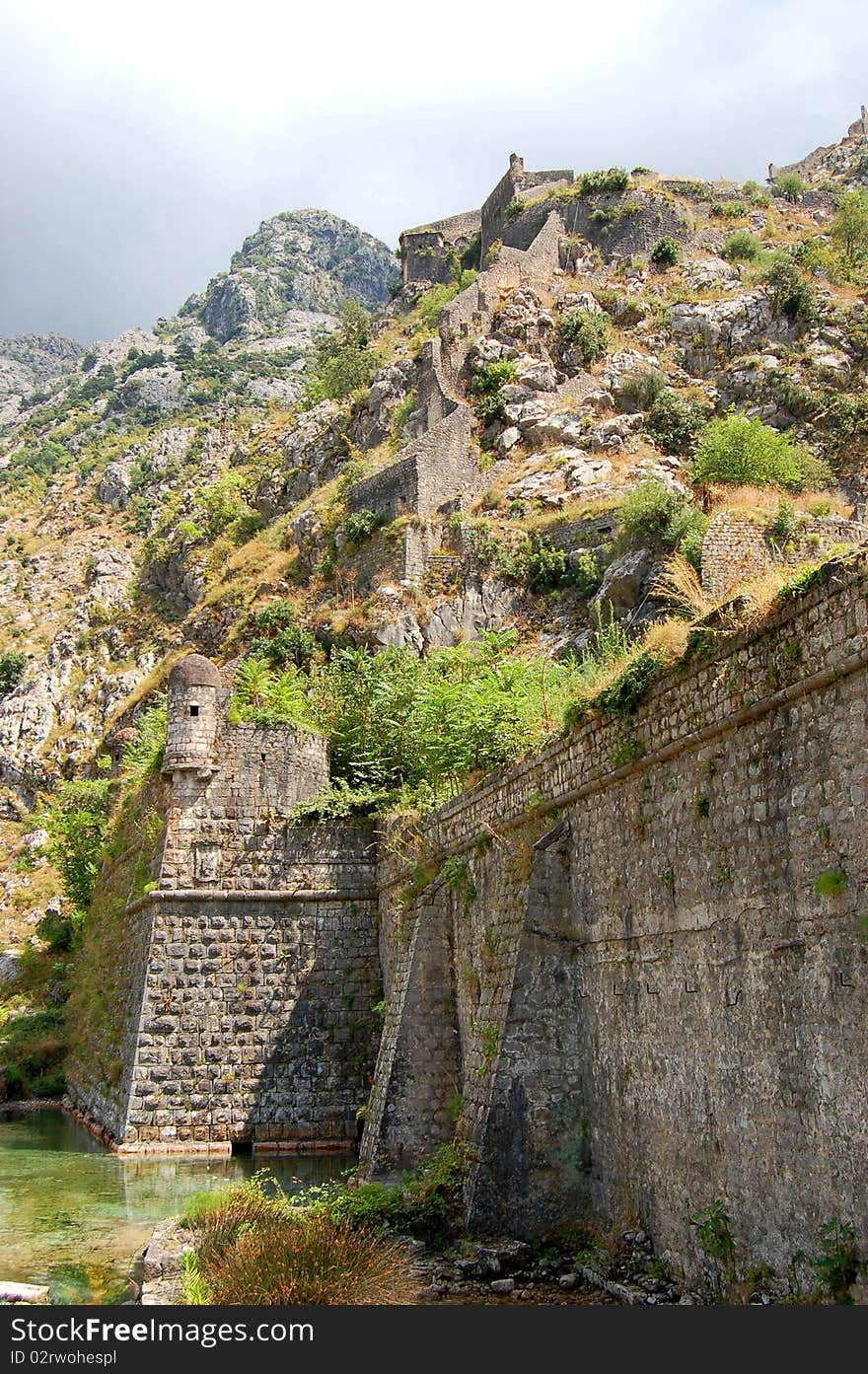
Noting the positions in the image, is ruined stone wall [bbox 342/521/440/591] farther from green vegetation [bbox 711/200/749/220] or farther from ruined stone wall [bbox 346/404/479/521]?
green vegetation [bbox 711/200/749/220]

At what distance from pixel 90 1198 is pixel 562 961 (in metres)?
7.23

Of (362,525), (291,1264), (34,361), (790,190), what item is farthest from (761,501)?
(34,361)

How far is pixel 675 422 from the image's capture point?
36.8 meters

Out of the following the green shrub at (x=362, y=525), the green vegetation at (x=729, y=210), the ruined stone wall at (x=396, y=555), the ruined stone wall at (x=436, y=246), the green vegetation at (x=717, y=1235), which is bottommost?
the green vegetation at (x=717, y=1235)

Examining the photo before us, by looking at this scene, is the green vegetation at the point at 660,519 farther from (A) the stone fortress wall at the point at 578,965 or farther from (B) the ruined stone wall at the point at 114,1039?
(B) the ruined stone wall at the point at 114,1039

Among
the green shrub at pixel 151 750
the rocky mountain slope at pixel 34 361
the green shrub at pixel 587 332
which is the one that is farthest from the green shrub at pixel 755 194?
the rocky mountain slope at pixel 34 361

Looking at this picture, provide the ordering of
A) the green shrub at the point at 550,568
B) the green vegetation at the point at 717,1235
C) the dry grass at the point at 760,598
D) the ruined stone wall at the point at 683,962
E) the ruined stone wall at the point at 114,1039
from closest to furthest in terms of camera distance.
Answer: the ruined stone wall at the point at 683,962, the dry grass at the point at 760,598, the green vegetation at the point at 717,1235, the ruined stone wall at the point at 114,1039, the green shrub at the point at 550,568

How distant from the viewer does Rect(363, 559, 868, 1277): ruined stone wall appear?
21.6 ft

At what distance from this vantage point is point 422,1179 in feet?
37.5

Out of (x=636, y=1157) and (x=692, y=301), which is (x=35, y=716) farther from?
(x=636, y=1157)

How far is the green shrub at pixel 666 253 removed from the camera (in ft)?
161

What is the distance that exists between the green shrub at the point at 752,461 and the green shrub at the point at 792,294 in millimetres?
13458

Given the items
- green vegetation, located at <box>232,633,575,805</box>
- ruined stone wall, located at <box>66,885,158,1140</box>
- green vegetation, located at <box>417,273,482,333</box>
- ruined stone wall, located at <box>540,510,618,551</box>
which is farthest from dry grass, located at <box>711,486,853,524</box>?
green vegetation, located at <box>417,273,482,333</box>

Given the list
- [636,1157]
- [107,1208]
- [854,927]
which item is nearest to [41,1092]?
[107,1208]
